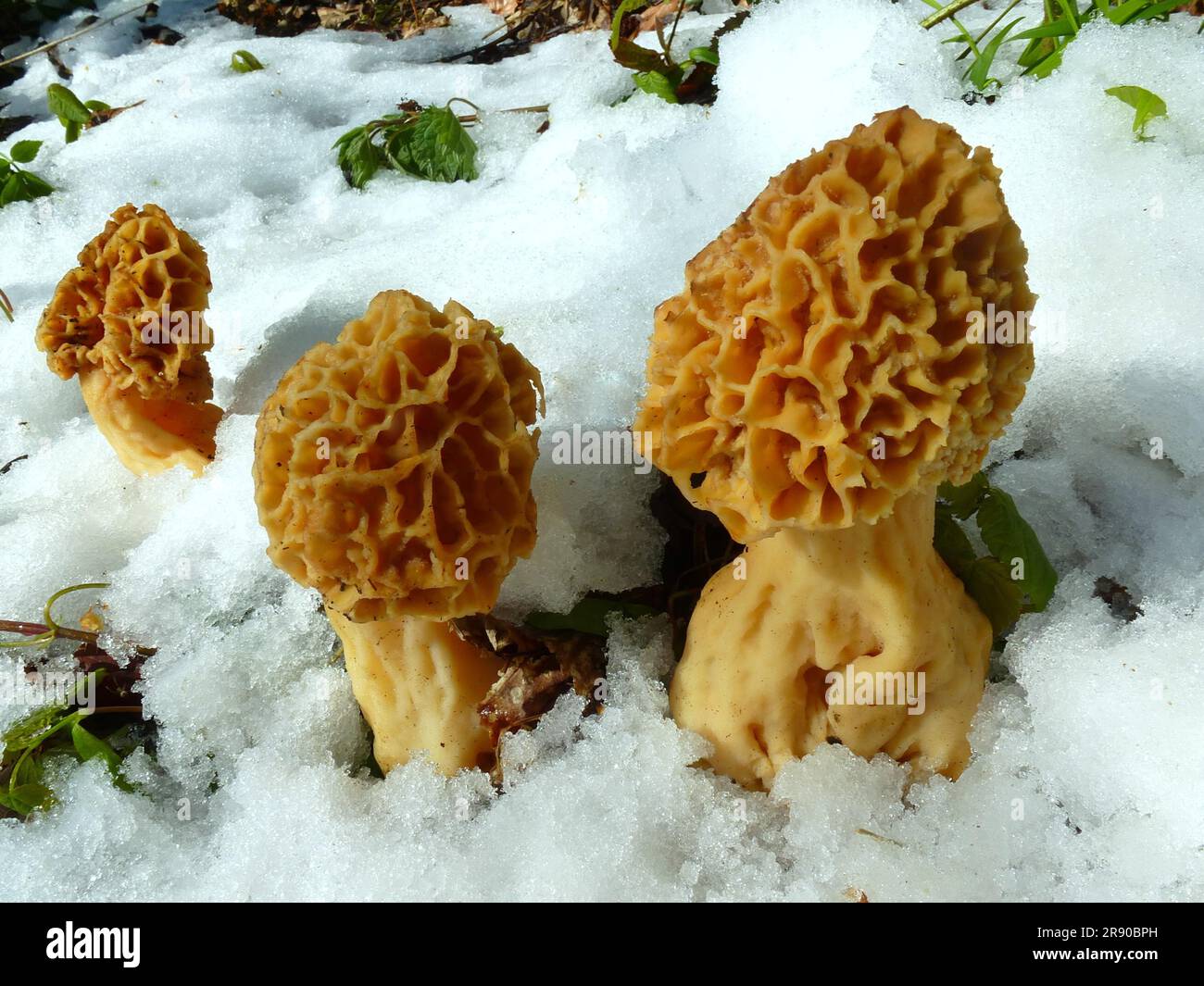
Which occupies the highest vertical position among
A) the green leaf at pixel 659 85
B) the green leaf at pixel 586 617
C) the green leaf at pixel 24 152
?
the green leaf at pixel 659 85

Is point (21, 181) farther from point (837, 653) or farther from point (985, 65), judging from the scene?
point (837, 653)

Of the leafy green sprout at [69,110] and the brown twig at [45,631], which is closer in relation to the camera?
the brown twig at [45,631]

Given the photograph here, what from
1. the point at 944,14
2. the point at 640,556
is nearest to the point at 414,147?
the point at 944,14

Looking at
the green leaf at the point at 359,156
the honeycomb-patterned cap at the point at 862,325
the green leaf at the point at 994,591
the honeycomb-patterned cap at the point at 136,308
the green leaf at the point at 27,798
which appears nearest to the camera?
the honeycomb-patterned cap at the point at 862,325

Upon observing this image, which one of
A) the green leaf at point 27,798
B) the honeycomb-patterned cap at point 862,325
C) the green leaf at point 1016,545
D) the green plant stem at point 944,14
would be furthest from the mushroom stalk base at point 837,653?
the green plant stem at point 944,14

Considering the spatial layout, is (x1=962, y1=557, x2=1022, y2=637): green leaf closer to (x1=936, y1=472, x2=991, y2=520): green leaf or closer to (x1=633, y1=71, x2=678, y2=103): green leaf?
(x1=936, y1=472, x2=991, y2=520): green leaf

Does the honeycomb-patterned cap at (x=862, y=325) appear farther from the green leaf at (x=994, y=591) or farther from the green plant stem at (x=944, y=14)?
the green plant stem at (x=944, y=14)
